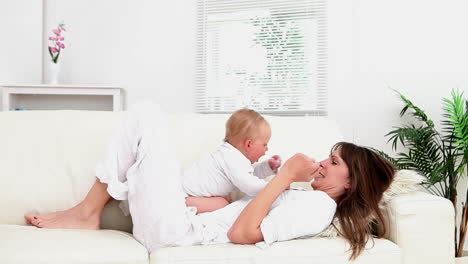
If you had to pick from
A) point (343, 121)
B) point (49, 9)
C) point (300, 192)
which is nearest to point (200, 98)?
point (343, 121)

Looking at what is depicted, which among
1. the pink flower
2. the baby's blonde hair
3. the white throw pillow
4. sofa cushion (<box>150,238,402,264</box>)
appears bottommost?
sofa cushion (<box>150,238,402,264</box>)

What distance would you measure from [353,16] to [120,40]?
202 cm

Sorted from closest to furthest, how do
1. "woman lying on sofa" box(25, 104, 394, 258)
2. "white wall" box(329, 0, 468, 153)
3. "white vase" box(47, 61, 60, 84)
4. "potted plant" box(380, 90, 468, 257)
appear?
"woman lying on sofa" box(25, 104, 394, 258) < "potted plant" box(380, 90, 468, 257) < "white wall" box(329, 0, 468, 153) < "white vase" box(47, 61, 60, 84)

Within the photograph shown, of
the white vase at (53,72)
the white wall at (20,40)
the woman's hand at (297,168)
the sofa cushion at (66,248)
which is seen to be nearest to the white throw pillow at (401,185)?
the woman's hand at (297,168)

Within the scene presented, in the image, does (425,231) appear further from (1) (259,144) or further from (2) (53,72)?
(2) (53,72)

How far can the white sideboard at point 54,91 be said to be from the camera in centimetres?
383

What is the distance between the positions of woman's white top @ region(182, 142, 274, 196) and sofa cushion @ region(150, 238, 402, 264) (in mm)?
251

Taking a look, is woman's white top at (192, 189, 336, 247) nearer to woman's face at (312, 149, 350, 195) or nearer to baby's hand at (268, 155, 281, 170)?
woman's face at (312, 149, 350, 195)

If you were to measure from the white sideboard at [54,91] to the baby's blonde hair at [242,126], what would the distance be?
2281 millimetres

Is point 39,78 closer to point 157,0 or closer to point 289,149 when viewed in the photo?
point 157,0

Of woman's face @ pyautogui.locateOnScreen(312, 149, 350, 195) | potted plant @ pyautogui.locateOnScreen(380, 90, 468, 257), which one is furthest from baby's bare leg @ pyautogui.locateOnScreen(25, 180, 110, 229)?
potted plant @ pyautogui.locateOnScreen(380, 90, 468, 257)

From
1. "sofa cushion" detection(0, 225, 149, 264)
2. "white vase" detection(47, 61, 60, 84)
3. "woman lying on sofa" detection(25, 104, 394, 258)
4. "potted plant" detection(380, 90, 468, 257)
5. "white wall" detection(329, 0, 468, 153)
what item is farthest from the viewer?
"white vase" detection(47, 61, 60, 84)

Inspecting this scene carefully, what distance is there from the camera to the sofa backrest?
6.39 ft

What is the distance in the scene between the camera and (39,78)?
4215mm
